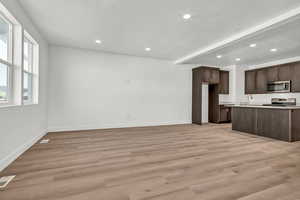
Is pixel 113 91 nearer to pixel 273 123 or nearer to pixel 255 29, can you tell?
pixel 255 29

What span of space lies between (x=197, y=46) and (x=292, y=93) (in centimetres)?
424

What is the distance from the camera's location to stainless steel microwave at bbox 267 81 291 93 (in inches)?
210

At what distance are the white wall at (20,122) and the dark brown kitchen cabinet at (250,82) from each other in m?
7.94

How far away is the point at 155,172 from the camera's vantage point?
2.10 meters

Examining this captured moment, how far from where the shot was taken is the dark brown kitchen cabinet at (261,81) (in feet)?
20.0

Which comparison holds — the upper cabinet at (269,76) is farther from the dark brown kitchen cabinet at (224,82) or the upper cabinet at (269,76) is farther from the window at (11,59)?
the window at (11,59)

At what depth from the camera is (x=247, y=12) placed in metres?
2.70

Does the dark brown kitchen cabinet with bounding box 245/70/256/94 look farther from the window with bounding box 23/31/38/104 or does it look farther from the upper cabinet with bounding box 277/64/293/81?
the window with bounding box 23/31/38/104

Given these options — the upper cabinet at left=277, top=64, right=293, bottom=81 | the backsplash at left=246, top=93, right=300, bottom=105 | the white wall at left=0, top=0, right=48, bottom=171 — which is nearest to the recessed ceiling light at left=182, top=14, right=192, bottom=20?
the white wall at left=0, top=0, right=48, bottom=171

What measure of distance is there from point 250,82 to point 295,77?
5.36 ft

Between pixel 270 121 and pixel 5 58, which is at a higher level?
pixel 5 58

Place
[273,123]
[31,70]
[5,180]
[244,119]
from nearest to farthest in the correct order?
[5,180]
[31,70]
[273,123]
[244,119]

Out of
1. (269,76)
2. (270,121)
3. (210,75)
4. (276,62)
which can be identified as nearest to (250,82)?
(269,76)

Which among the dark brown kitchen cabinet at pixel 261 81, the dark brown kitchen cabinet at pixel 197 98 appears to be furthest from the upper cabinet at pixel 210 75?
the dark brown kitchen cabinet at pixel 261 81
